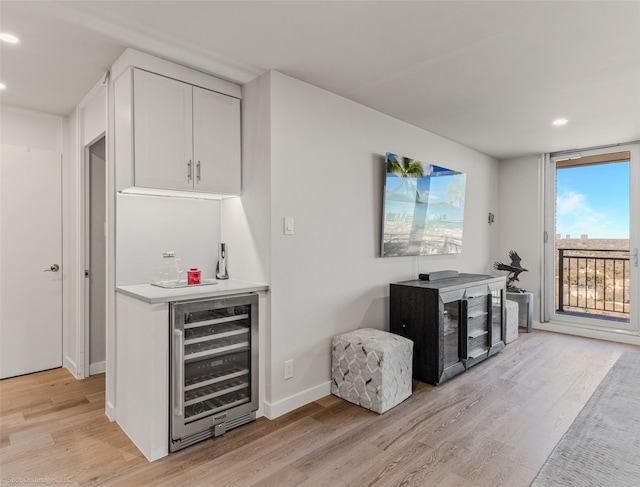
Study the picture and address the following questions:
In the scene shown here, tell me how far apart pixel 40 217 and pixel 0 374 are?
4.64 ft

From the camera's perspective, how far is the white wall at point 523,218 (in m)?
5.25

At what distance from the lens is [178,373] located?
2186mm

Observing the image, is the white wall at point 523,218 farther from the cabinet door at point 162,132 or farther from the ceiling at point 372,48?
the cabinet door at point 162,132

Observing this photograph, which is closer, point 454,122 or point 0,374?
point 0,374

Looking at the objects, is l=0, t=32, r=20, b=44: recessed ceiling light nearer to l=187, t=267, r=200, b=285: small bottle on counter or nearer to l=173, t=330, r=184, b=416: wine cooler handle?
l=187, t=267, r=200, b=285: small bottle on counter

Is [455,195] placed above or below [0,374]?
above

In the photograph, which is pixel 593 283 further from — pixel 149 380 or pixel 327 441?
pixel 149 380

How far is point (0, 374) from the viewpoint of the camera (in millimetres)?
3289

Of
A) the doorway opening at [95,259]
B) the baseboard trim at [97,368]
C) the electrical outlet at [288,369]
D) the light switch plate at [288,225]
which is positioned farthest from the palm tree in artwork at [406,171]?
the baseboard trim at [97,368]

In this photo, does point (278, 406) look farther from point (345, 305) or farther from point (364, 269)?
point (364, 269)

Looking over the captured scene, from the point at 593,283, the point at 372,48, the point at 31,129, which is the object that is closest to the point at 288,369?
the point at 372,48

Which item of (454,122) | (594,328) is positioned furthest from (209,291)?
(594,328)

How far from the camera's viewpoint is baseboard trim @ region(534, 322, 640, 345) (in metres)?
4.52

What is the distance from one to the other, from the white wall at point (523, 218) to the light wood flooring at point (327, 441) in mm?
2206
